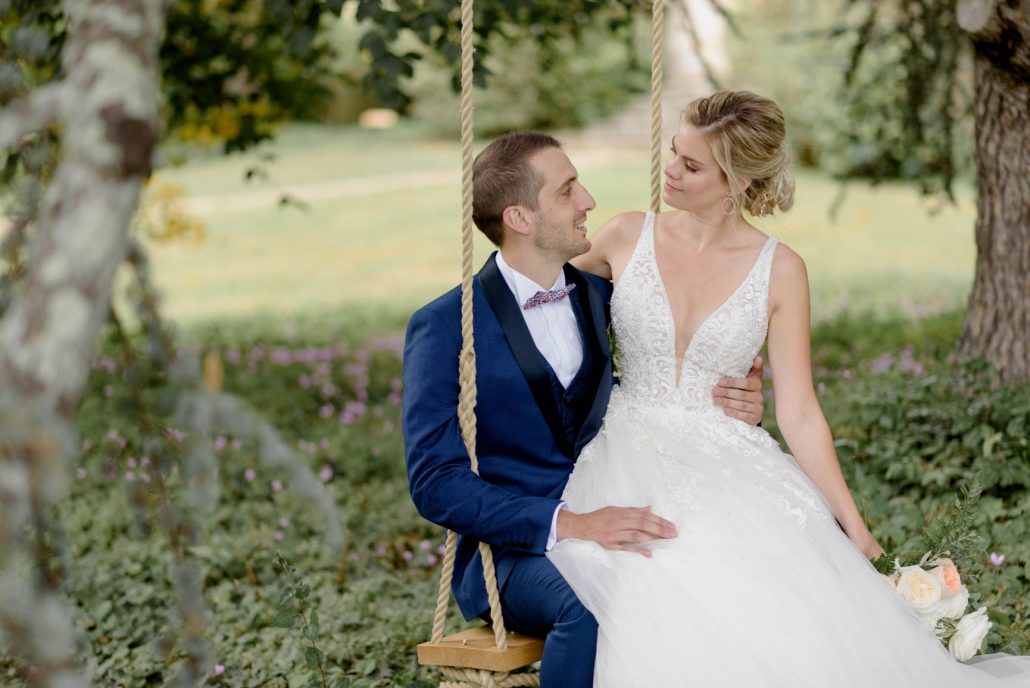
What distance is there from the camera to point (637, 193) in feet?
51.1

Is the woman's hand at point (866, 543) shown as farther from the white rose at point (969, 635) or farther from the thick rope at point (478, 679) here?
the thick rope at point (478, 679)

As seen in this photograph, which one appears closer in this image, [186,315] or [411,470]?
[411,470]

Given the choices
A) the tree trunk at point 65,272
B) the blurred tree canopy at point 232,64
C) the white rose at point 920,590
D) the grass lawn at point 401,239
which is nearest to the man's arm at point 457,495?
the white rose at point 920,590

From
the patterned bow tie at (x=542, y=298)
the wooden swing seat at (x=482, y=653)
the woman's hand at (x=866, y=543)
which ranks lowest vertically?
the wooden swing seat at (x=482, y=653)

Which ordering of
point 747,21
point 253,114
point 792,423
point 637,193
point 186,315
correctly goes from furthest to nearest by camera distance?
point 747,21, point 637,193, point 186,315, point 253,114, point 792,423

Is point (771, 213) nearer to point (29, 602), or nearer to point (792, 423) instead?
point (792, 423)

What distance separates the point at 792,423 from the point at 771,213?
54cm

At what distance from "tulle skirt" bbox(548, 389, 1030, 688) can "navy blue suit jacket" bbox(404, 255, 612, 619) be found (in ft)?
0.27

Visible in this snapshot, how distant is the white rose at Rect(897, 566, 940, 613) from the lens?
2.61 m

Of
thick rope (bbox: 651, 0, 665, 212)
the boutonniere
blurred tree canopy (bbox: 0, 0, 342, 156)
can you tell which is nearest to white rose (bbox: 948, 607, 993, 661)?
the boutonniere

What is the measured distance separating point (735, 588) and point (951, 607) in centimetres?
59

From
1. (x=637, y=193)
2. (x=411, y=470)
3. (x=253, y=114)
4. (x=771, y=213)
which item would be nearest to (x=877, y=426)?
(x=771, y=213)

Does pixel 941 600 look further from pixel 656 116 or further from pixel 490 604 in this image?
pixel 656 116

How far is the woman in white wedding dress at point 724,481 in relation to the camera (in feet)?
7.66
